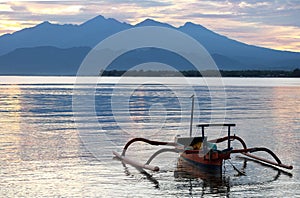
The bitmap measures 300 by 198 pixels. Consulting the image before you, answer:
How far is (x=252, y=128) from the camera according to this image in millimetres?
36156

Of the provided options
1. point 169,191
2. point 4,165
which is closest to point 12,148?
point 4,165

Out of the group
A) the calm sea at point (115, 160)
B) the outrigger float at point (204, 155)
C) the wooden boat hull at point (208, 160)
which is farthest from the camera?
the outrigger float at point (204, 155)

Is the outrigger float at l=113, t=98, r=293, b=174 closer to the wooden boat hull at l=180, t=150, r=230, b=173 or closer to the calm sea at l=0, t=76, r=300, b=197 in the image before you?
the wooden boat hull at l=180, t=150, r=230, b=173

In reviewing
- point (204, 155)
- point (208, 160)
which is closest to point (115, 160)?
point (204, 155)

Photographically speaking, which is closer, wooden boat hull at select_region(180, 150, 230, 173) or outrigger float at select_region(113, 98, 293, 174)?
wooden boat hull at select_region(180, 150, 230, 173)

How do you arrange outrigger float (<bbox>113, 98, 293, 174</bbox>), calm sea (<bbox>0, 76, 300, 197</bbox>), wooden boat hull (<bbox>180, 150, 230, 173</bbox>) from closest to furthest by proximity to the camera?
calm sea (<bbox>0, 76, 300, 197</bbox>) → wooden boat hull (<bbox>180, 150, 230, 173</bbox>) → outrigger float (<bbox>113, 98, 293, 174</bbox>)

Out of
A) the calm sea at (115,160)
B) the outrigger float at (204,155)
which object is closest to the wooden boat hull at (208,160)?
the outrigger float at (204,155)

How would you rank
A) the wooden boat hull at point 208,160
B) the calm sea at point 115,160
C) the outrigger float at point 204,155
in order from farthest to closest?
the outrigger float at point 204,155 < the wooden boat hull at point 208,160 < the calm sea at point 115,160

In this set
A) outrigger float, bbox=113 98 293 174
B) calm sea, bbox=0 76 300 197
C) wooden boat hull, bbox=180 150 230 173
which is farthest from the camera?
outrigger float, bbox=113 98 293 174

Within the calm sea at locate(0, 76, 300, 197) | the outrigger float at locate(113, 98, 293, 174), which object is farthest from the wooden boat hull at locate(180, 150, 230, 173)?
the calm sea at locate(0, 76, 300, 197)

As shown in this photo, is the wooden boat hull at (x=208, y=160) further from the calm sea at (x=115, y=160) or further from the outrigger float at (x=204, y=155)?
the calm sea at (x=115, y=160)

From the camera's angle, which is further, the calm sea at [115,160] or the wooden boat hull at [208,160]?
the wooden boat hull at [208,160]

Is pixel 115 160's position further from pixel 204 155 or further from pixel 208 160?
pixel 208 160

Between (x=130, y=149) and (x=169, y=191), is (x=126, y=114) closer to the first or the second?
(x=130, y=149)
